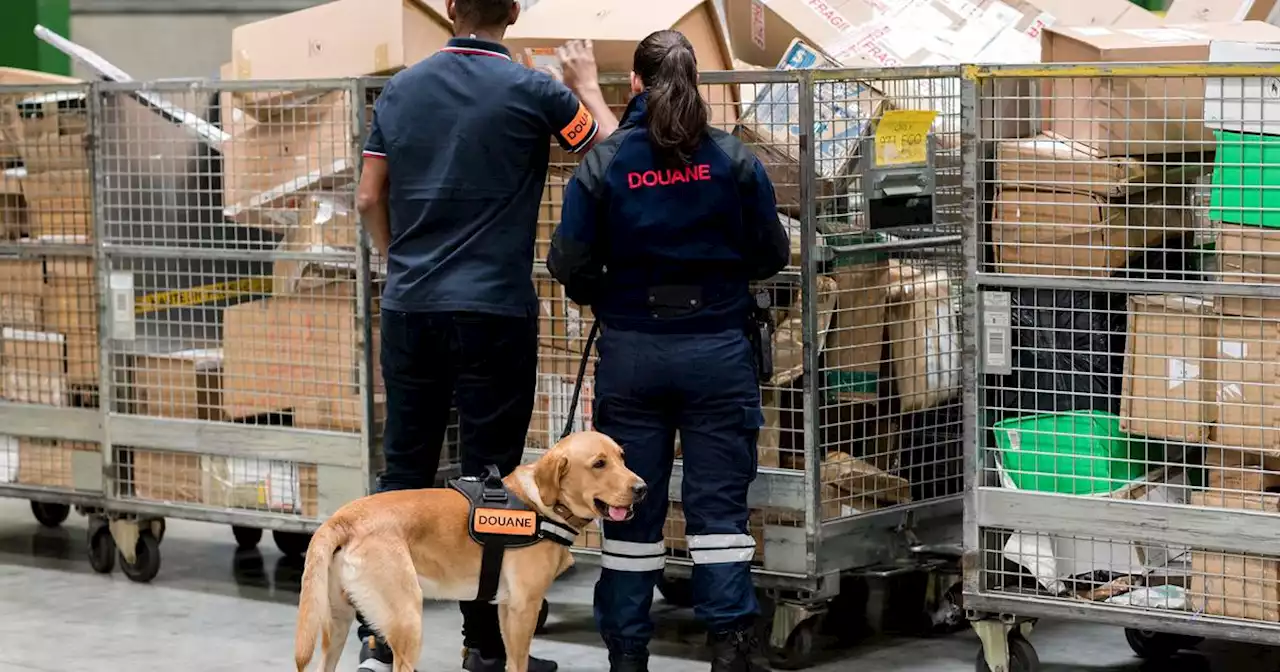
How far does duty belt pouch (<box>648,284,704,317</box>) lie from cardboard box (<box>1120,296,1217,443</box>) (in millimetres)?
1059

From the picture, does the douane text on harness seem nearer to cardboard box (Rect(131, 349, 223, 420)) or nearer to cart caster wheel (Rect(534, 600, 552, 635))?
cart caster wheel (Rect(534, 600, 552, 635))

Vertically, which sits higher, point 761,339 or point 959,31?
point 959,31

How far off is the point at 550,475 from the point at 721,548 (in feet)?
1.54

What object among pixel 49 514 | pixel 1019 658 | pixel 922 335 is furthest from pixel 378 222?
pixel 49 514

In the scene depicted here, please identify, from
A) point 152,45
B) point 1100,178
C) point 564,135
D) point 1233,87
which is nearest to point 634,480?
point 564,135

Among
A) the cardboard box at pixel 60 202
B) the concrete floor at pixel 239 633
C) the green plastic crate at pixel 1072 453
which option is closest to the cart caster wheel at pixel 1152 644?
the concrete floor at pixel 239 633

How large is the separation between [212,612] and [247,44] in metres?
1.84

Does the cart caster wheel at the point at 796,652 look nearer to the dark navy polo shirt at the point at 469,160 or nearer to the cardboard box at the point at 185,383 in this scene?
the dark navy polo shirt at the point at 469,160

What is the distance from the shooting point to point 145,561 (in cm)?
591

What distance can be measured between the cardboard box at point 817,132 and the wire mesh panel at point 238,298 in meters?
1.31

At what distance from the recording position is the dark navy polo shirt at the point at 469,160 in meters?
4.35

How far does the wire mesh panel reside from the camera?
537cm

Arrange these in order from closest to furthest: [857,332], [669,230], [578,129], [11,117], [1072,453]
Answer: [669,230] → [1072,453] → [578,129] → [857,332] → [11,117]

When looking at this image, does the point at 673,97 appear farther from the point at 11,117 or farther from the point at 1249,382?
the point at 11,117
